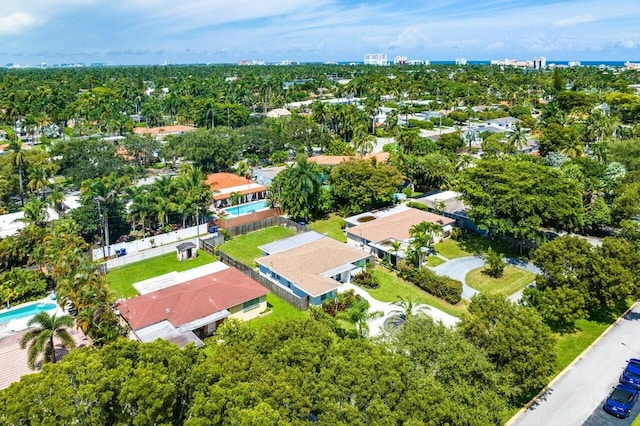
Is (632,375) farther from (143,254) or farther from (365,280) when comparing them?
(143,254)

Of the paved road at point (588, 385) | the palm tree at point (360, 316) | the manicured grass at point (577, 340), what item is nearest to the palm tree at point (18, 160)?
the palm tree at point (360, 316)

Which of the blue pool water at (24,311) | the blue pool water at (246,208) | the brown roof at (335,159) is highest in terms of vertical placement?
the brown roof at (335,159)

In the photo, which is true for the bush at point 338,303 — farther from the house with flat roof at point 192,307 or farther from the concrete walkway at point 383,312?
the house with flat roof at point 192,307

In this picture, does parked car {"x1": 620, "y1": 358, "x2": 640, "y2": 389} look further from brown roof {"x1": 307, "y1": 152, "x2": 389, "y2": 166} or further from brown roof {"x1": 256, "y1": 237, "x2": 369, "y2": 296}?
brown roof {"x1": 307, "y1": 152, "x2": 389, "y2": 166}

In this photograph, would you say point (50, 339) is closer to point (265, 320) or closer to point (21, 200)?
point (265, 320)

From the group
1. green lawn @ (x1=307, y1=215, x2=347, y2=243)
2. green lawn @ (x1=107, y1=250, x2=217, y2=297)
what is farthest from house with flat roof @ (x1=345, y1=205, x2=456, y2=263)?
green lawn @ (x1=107, y1=250, x2=217, y2=297)

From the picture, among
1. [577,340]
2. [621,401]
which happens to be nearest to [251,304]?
[577,340]
